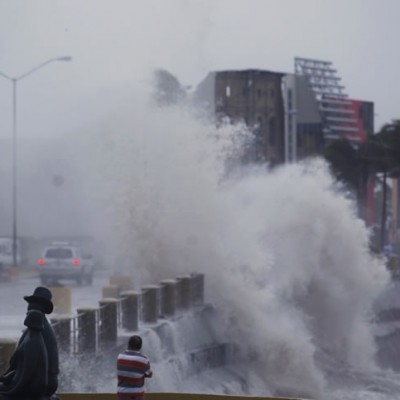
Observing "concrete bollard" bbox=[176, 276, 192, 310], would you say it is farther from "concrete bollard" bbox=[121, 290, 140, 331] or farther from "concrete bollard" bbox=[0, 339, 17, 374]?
"concrete bollard" bbox=[0, 339, 17, 374]

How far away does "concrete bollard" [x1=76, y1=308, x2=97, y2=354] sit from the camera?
18.2 meters

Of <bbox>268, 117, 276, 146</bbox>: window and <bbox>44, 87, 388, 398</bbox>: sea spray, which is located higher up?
<bbox>268, 117, 276, 146</bbox>: window

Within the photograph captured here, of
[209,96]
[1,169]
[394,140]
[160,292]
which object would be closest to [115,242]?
[160,292]

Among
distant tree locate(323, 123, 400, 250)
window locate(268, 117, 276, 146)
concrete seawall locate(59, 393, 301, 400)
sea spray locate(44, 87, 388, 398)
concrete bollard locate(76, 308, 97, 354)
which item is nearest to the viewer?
concrete seawall locate(59, 393, 301, 400)

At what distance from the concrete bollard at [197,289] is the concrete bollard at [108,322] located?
8264mm

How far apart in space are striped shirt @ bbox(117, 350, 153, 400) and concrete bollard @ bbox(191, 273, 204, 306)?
1776cm

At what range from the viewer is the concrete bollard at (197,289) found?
93.3 feet

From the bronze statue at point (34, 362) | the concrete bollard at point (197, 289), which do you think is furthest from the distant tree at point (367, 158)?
the bronze statue at point (34, 362)

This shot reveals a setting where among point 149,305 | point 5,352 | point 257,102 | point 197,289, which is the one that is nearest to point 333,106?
point 257,102

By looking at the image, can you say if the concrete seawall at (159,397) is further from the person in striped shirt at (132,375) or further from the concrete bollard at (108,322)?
the concrete bollard at (108,322)

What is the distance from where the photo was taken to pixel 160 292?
24844 millimetres

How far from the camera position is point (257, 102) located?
249 feet

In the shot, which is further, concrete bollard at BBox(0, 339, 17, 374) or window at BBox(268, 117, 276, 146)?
window at BBox(268, 117, 276, 146)

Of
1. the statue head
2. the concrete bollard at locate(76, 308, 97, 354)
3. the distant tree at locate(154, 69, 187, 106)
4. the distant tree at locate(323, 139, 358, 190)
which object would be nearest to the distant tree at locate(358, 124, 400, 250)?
the distant tree at locate(323, 139, 358, 190)
